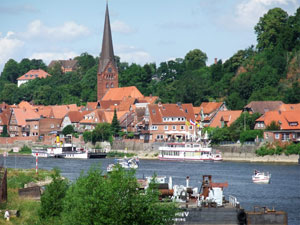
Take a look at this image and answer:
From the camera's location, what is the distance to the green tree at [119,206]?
28391mm

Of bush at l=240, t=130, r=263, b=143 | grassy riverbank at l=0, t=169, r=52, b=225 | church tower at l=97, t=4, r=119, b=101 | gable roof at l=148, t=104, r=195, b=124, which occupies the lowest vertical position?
grassy riverbank at l=0, t=169, r=52, b=225

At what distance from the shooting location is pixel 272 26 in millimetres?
125500

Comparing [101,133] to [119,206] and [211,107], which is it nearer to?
[211,107]

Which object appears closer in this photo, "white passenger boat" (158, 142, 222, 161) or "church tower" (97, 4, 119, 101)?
"white passenger boat" (158, 142, 222, 161)

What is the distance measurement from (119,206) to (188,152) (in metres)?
68.9

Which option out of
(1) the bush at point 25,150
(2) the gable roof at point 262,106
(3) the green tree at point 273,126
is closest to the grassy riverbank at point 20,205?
(3) the green tree at point 273,126

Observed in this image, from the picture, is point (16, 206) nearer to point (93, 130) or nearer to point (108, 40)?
point (93, 130)

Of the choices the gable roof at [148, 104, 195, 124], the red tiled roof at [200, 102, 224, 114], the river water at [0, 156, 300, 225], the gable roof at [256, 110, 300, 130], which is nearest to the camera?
the river water at [0, 156, 300, 225]

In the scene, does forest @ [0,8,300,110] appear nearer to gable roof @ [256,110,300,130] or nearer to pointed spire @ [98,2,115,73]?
pointed spire @ [98,2,115,73]

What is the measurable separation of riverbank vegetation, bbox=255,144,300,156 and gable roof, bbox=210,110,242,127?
14.3 metres

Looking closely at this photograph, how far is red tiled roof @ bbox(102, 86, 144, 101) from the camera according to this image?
14004 cm

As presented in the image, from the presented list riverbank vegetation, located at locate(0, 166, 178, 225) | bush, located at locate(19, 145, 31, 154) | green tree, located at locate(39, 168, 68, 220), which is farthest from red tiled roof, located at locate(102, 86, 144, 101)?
riverbank vegetation, located at locate(0, 166, 178, 225)

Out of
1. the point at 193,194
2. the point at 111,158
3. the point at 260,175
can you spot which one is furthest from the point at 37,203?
the point at 111,158

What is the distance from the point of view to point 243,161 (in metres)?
90.2
